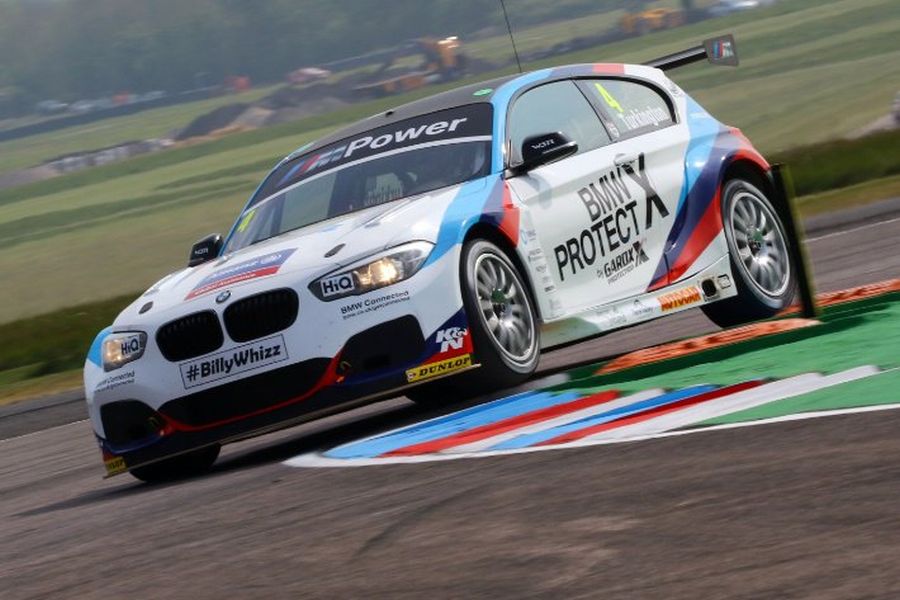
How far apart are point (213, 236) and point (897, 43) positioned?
4651 centimetres

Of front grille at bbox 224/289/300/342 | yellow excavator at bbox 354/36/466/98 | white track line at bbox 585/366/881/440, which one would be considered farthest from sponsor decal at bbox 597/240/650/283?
yellow excavator at bbox 354/36/466/98

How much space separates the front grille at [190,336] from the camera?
310 inches

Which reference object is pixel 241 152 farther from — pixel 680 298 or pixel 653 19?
pixel 680 298

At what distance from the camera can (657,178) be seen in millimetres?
9461

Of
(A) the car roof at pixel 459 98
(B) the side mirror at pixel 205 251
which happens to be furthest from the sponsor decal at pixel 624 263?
(B) the side mirror at pixel 205 251

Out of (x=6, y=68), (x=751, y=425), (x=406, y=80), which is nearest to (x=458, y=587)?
(x=751, y=425)

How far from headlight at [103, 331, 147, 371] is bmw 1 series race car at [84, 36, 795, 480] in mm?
10

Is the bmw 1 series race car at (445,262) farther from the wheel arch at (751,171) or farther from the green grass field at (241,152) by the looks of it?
the green grass field at (241,152)

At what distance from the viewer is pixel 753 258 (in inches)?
388

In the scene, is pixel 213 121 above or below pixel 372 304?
above

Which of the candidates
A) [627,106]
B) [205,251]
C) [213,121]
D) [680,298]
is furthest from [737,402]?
[213,121]

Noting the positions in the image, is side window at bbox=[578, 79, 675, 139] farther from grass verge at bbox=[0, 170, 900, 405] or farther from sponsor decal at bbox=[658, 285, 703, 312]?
grass verge at bbox=[0, 170, 900, 405]

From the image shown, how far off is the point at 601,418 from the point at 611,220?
2.26 m

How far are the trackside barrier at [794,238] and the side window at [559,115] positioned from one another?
35.8 inches
